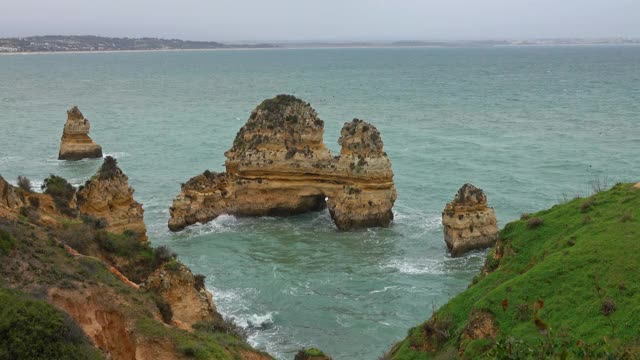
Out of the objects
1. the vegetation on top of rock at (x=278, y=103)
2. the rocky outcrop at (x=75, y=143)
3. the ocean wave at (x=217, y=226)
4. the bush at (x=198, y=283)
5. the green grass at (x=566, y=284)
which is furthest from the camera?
the rocky outcrop at (x=75, y=143)

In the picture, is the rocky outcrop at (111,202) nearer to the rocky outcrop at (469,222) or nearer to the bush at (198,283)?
the bush at (198,283)

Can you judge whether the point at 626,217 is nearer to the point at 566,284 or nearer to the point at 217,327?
the point at 566,284

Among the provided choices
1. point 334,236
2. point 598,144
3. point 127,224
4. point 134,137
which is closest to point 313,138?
point 334,236

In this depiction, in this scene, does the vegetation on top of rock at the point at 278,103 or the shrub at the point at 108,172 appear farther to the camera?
the vegetation on top of rock at the point at 278,103

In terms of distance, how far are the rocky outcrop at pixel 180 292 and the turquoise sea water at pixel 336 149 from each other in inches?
118

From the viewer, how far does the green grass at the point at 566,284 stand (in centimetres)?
1731

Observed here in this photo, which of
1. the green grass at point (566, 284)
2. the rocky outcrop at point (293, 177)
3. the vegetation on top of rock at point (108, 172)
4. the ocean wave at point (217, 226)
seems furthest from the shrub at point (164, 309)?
the rocky outcrop at point (293, 177)

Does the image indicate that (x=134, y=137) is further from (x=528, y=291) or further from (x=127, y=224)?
(x=528, y=291)

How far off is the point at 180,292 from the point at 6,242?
6.55m

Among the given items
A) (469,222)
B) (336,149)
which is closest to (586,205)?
(469,222)

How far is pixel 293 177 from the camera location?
4362 centimetres

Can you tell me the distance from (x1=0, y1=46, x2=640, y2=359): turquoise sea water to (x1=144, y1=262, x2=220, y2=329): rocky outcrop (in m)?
3.00

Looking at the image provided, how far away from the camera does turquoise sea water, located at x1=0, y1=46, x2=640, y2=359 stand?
30344mm

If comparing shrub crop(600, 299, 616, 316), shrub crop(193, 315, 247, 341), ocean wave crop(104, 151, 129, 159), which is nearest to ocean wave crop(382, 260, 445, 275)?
shrub crop(193, 315, 247, 341)
